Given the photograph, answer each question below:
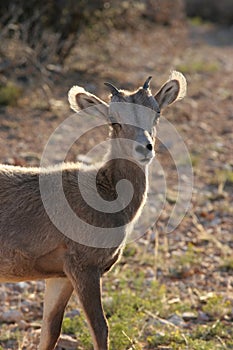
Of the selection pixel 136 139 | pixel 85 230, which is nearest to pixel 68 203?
pixel 85 230

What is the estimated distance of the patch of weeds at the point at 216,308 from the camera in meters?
7.59

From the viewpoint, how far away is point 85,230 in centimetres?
607

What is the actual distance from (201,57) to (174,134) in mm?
7494

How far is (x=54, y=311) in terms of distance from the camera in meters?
6.38

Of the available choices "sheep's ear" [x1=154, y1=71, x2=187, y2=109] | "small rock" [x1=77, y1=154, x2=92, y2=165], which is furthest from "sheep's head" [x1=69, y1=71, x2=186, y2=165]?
"small rock" [x1=77, y1=154, x2=92, y2=165]

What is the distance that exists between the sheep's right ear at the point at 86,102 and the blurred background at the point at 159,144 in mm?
1890

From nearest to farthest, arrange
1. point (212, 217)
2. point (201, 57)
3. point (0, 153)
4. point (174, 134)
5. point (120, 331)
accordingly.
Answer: point (120, 331) < point (212, 217) < point (0, 153) < point (174, 134) < point (201, 57)

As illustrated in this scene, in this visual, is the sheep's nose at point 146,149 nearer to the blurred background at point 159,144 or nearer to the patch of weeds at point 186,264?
the blurred background at point 159,144

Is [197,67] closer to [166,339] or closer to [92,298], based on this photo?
[166,339]

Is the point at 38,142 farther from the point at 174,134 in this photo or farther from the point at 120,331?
the point at 120,331

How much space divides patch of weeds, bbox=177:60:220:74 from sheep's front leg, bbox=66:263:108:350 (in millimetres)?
12135

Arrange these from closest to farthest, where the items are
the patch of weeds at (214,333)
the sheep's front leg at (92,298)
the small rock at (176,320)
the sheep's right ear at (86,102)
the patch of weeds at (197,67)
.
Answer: the sheep's front leg at (92,298) < the sheep's right ear at (86,102) < the patch of weeds at (214,333) < the small rock at (176,320) < the patch of weeds at (197,67)

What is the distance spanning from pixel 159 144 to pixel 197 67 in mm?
6440

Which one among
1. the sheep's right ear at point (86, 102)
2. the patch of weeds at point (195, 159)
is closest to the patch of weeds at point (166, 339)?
the sheep's right ear at point (86, 102)
